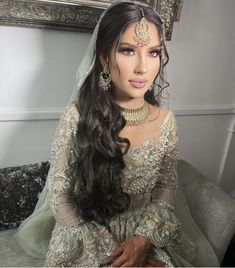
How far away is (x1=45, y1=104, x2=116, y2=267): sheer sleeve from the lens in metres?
1.07

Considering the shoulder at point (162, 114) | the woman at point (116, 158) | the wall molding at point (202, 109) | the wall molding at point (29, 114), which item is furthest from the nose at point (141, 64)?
the wall molding at point (202, 109)

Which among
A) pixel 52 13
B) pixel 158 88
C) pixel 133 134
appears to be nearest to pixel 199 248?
pixel 133 134

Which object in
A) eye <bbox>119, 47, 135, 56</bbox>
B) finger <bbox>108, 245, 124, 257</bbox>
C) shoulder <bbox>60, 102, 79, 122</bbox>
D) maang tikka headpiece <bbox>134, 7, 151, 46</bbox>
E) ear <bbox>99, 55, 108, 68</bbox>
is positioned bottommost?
finger <bbox>108, 245, 124, 257</bbox>

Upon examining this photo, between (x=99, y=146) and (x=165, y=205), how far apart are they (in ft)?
1.13

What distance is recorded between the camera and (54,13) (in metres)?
1.41

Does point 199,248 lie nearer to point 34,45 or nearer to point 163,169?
point 163,169

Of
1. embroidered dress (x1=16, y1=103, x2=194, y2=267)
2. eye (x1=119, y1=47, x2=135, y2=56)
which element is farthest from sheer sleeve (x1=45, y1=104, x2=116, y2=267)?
eye (x1=119, y1=47, x2=135, y2=56)

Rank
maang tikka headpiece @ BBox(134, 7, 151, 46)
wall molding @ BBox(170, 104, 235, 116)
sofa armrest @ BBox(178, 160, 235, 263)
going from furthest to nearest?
wall molding @ BBox(170, 104, 235, 116) < sofa armrest @ BBox(178, 160, 235, 263) < maang tikka headpiece @ BBox(134, 7, 151, 46)

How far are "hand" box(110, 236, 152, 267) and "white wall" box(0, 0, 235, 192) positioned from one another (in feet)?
2.45

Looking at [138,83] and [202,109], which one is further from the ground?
[138,83]

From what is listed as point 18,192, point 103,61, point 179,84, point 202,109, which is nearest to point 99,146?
point 103,61

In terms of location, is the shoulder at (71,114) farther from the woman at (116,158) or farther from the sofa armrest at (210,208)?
the sofa armrest at (210,208)

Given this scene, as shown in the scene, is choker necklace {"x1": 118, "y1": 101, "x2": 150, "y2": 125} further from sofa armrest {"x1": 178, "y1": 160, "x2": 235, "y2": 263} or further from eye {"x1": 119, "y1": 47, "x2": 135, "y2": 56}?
sofa armrest {"x1": 178, "y1": 160, "x2": 235, "y2": 263}

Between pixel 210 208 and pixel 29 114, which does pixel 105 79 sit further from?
pixel 210 208
